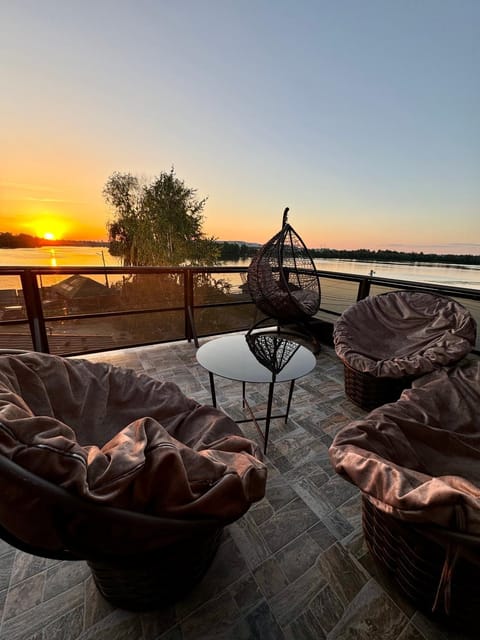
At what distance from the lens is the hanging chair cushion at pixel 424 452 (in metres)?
0.78

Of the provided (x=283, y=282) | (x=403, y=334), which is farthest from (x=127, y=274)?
(x=403, y=334)

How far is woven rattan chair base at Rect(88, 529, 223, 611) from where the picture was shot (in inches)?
33.4

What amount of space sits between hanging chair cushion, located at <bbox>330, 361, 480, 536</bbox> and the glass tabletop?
581 millimetres

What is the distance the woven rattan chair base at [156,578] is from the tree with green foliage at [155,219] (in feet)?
38.3

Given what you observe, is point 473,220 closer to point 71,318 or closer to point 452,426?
point 452,426

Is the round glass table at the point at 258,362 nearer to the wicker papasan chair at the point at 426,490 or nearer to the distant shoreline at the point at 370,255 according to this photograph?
the wicker papasan chair at the point at 426,490

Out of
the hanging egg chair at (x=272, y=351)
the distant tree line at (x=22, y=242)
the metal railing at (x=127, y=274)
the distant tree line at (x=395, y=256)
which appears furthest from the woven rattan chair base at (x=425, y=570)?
the distant tree line at (x=22, y=242)

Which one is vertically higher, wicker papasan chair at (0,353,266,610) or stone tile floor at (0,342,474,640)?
wicker papasan chair at (0,353,266,610)

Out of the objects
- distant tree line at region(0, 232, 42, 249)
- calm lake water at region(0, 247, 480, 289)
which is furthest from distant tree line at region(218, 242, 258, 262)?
distant tree line at region(0, 232, 42, 249)

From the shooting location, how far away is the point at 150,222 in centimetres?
1123

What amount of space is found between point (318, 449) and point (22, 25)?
4.91 m

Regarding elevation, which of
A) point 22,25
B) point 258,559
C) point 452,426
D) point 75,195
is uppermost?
point 22,25

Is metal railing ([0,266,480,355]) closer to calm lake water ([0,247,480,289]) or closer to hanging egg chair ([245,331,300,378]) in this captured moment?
calm lake water ([0,247,480,289])

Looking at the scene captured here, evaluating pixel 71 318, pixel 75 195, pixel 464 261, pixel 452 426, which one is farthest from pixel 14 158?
pixel 464 261
